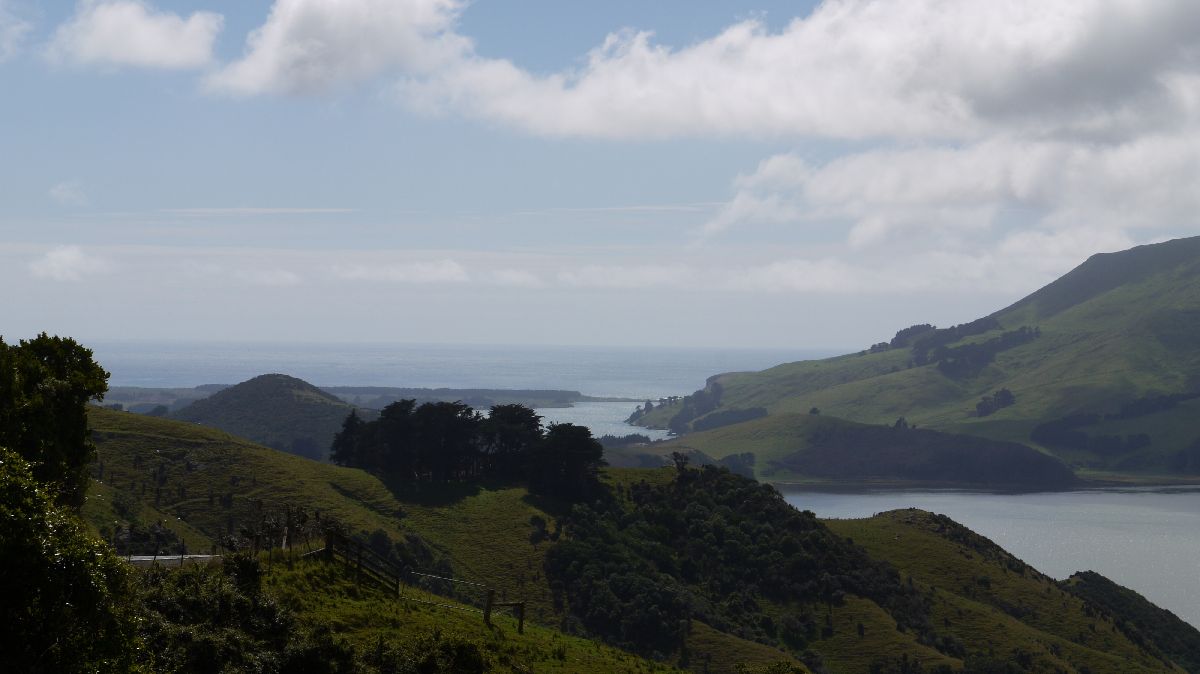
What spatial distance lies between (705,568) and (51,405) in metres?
96.1

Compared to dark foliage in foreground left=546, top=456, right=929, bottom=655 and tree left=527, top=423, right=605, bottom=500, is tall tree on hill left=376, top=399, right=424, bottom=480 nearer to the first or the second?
tree left=527, top=423, right=605, bottom=500

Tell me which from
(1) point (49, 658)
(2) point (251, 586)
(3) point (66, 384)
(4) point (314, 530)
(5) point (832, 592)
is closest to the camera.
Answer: (1) point (49, 658)

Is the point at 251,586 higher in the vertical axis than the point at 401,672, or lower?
higher

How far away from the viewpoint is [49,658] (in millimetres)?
23766

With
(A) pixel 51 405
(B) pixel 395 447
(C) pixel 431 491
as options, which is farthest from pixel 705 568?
(A) pixel 51 405

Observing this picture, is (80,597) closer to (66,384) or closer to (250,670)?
(250,670)

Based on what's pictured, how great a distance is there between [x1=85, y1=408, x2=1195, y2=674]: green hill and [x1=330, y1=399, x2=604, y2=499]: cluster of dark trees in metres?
4.62

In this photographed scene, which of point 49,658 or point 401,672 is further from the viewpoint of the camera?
point 401,672

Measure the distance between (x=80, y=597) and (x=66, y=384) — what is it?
112ft

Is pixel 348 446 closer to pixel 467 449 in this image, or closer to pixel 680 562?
pixel 467 449

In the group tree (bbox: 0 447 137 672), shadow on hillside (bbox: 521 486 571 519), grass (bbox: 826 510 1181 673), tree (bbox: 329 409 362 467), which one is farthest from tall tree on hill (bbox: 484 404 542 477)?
tree (bbox: 0 447 137 672)

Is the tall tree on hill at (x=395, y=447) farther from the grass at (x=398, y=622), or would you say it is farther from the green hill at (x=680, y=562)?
the grass at (x=398, y=622)

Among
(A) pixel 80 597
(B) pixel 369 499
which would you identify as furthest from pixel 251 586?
(B) pixel 369 499

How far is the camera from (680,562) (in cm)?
13662
